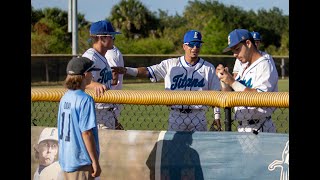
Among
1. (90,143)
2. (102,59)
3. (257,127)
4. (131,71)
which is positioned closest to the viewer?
(90,143)

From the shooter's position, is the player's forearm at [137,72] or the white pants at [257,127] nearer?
the white pants at [257,127]

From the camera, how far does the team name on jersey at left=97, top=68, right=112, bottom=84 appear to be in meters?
7.46

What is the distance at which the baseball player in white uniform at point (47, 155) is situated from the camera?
6.68m

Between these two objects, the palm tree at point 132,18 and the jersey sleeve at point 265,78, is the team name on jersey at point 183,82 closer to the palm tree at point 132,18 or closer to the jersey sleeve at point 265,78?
the jersey sleeve at point 265,78

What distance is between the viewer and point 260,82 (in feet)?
22.3

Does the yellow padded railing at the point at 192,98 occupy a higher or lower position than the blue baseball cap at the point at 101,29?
lower

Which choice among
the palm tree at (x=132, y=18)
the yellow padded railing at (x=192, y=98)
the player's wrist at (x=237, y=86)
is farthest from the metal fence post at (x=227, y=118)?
the palm tree at (x=132, y=18)

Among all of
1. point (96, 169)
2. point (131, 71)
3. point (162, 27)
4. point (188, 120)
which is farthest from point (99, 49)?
point (162, 27)

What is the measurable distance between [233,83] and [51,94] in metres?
1.59

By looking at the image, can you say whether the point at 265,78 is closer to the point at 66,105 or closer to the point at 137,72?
the point at 137,72

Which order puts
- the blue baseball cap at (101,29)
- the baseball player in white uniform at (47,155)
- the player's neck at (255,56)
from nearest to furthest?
the baseball player in white uniform at (47,155) < the player's neck at (255,56) < the blue baseball cap at (101,29)

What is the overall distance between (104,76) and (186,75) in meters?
0.85

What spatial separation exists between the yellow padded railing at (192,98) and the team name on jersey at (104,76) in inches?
29.0
